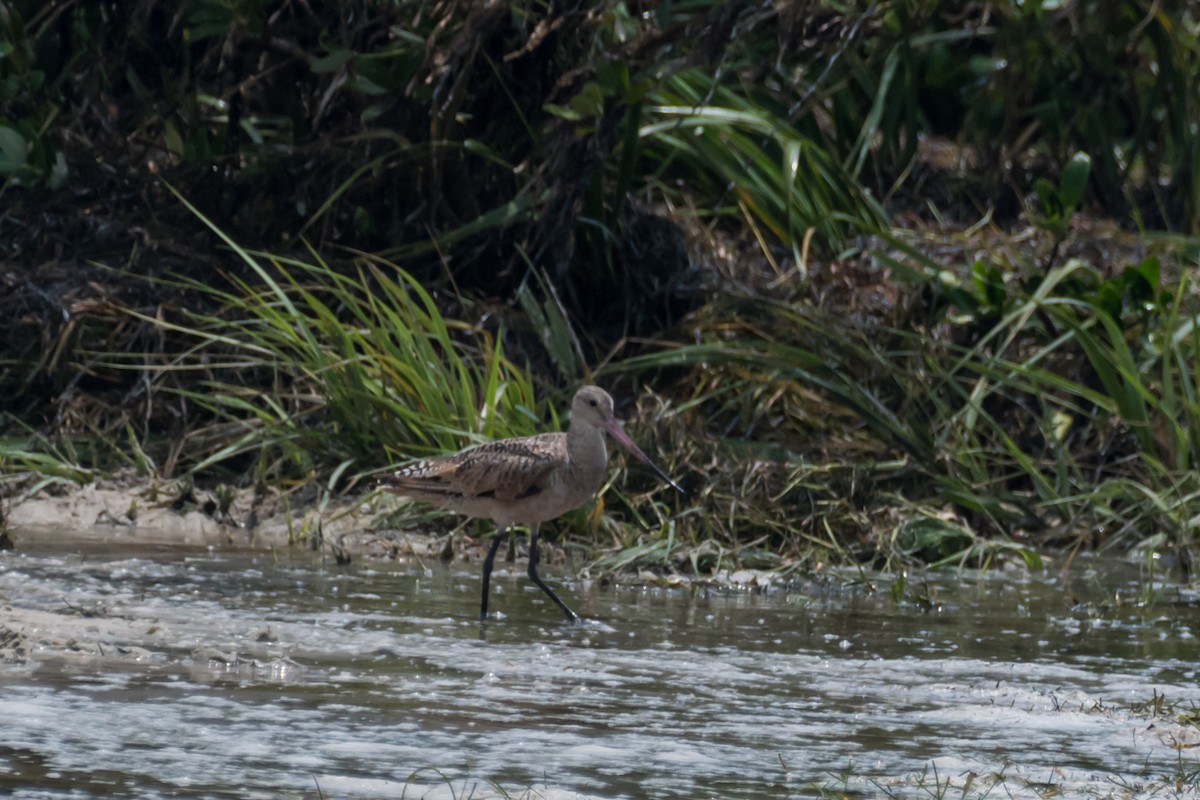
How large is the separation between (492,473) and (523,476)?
0.39 ft

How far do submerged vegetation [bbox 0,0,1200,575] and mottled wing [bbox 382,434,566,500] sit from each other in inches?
29.5

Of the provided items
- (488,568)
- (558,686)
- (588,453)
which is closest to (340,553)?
(488,568)

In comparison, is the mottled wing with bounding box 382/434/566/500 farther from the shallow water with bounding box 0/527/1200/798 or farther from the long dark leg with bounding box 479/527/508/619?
the shallow water with bounding box 0/527/1200/798

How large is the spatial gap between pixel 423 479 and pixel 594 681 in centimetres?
185

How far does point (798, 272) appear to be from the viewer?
9.81 metres

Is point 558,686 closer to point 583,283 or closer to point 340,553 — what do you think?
point 340,553

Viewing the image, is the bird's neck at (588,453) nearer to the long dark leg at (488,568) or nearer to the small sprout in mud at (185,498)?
the long dark leg at (488,568)

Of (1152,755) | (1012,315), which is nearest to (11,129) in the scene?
(1012,315)

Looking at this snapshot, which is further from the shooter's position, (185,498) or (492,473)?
(185,498)

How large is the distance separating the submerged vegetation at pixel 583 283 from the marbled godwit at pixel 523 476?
2.03 ft

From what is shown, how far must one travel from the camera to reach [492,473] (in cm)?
696

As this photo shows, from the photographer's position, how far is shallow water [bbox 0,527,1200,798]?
13.9ft

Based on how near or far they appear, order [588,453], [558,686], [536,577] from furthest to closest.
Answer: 1. [588,453]
2. [536,577]
3. [558,686]

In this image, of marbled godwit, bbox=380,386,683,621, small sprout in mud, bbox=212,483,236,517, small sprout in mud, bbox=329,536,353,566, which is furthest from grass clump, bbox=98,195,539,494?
marbled godwit, bbox=380,386,683,621
